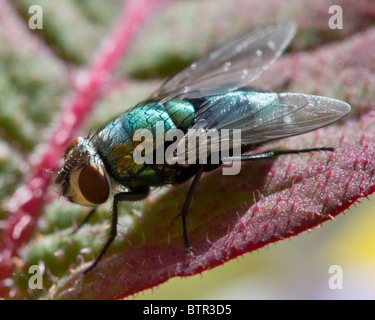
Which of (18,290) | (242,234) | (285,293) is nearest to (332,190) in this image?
(242,234)

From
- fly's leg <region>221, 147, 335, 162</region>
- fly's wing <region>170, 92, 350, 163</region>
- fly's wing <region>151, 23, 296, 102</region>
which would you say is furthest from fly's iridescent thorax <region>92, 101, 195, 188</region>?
fly's wing <region>151, 23, 296, 102</region>

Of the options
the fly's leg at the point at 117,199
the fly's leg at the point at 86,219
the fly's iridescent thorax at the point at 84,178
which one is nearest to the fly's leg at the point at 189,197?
the fly's leg at the point at 117,199

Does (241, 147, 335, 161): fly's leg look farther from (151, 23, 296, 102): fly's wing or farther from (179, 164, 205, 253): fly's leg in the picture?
(151, 23, 296, 102): fly's wing

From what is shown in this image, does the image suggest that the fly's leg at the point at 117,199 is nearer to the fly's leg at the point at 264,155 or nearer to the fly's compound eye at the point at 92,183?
the fly's compound eye at the point at 92,183

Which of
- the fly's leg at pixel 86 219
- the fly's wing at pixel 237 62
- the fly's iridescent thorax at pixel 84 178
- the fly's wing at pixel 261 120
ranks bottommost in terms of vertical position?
the fly's leg at pixel 86 219

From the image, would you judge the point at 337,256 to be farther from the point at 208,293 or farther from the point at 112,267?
the point at 112,267
